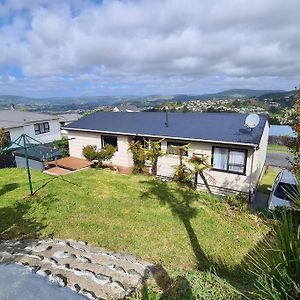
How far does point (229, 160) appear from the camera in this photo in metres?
15.9

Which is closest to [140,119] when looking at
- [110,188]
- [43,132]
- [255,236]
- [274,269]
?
[110,188]

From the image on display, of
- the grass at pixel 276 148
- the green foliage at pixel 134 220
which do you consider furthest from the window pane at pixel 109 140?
the grass at pixel 276 148

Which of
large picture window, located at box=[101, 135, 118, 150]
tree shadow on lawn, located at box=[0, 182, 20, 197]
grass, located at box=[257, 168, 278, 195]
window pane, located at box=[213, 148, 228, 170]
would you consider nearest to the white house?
large picture window, located at box=[101, 135, 118, 150]

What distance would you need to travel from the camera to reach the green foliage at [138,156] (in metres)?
18.7

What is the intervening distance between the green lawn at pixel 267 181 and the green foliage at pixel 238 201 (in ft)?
11.6

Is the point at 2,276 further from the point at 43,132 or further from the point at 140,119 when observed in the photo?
the point at 43,132

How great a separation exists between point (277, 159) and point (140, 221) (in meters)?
24.6

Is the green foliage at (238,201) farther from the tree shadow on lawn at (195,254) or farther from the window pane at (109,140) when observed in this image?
the window pane at (109,140)

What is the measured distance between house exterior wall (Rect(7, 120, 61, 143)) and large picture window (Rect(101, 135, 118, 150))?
43.7ft

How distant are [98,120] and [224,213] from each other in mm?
14816

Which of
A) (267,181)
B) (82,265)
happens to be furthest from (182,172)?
(82,265)

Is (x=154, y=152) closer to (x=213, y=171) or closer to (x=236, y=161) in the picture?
(x=213, y=171)

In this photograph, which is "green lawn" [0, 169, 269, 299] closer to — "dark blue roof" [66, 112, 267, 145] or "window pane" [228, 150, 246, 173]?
"window pane" [228, 150, 246, 173]

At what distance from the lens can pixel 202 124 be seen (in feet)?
61.0
